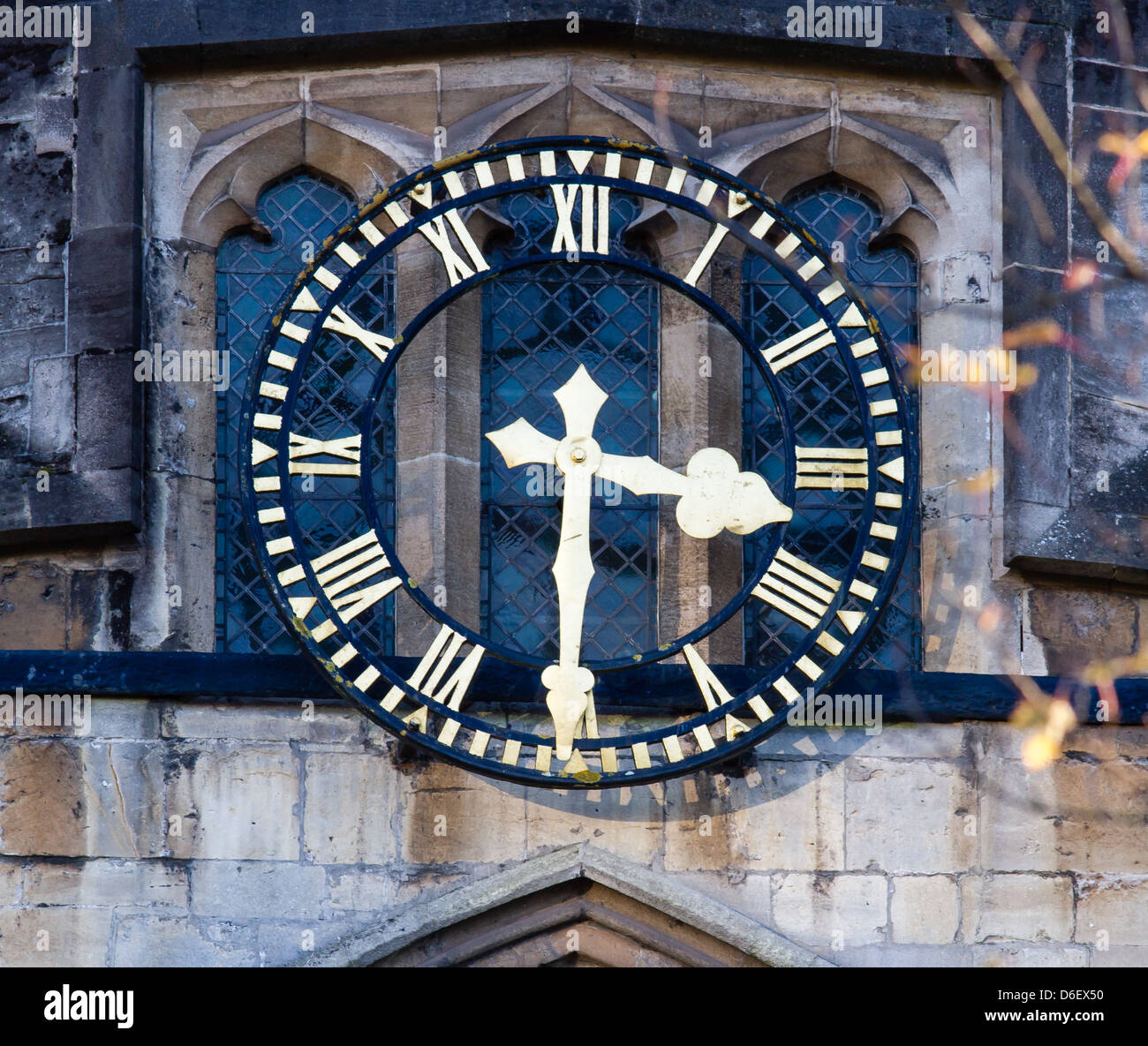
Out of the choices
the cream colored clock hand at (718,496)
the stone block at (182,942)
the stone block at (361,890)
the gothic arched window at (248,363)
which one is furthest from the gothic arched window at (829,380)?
the stone block at (182,942)

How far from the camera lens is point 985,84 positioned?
10.0m

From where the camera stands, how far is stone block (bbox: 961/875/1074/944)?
897 cm

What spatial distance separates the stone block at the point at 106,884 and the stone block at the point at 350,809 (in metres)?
0.43

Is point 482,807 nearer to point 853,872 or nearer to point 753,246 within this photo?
point 853,872

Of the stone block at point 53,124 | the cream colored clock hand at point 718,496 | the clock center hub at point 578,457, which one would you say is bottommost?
the cream colored clock hand at point 718,496

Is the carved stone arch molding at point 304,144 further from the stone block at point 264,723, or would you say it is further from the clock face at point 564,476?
the stone block at point 264,723

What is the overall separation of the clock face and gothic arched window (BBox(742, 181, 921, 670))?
2 centimetres

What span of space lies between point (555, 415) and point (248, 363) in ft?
3.46

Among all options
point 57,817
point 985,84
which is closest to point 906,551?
point 985,84

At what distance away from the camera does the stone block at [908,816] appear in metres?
9.02

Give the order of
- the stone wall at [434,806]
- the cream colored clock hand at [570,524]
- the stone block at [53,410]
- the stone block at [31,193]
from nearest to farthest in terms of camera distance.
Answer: the cream colored clock hand at [570,524]
the stone wall at [434,806]
the stone block at [53,410]
the stone block at [31,193]

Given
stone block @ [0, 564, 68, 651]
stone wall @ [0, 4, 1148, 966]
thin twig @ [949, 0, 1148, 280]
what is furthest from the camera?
thin twig @ [949, 0, 1148, 280]

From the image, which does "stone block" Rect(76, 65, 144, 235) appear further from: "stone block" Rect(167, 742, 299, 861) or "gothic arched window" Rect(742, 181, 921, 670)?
"gothic arched window" Rect(742, 181, 921, 670)

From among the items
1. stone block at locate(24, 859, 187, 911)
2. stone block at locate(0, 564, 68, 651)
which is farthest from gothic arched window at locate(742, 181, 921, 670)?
→ stone block at locate(0, 564, 68, 651)
